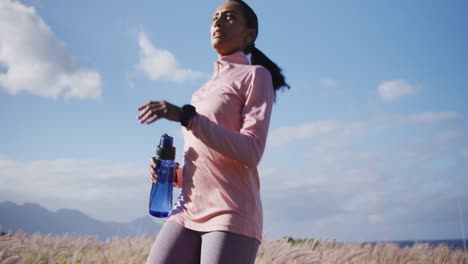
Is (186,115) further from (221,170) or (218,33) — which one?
(218,33)

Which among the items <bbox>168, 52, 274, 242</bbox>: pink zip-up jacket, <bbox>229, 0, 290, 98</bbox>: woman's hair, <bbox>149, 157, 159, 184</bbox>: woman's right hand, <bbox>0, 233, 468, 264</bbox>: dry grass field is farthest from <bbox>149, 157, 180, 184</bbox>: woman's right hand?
<bbox>0, 233, 468, 264</bbox>: dry grass field

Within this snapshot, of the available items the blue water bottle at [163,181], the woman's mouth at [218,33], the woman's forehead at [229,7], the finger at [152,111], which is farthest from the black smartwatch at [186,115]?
the woman's forehead at [229,7]

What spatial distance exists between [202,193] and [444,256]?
15.5ft

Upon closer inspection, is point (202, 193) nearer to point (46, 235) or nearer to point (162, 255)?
point (162, 255)

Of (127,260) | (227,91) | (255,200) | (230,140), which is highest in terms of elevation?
(227,91)

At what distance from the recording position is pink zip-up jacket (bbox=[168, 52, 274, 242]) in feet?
6.52

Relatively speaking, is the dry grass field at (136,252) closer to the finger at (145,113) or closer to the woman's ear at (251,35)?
the finger at (145,113)

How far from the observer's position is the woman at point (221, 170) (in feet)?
6.46

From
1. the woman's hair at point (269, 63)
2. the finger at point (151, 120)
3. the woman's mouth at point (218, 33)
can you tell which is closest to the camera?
the finger at point (151, 120)

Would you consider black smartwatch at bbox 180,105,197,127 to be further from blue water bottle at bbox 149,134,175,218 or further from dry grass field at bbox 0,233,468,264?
dry grass field at bbox 0,233,468,264

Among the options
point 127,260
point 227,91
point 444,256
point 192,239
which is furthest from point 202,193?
point 444,256

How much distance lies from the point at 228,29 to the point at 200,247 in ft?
3.72

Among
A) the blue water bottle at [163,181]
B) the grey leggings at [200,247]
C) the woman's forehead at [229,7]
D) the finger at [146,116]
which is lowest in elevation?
the grey leggings at [200,247]

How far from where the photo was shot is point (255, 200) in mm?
2082
